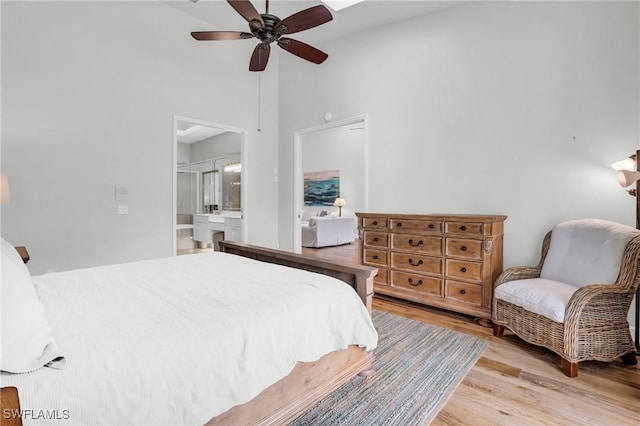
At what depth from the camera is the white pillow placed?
851 millimetres

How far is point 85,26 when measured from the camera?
322 cm

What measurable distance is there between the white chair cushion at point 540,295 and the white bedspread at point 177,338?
127cm

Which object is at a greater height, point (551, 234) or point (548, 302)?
point (551, 234)

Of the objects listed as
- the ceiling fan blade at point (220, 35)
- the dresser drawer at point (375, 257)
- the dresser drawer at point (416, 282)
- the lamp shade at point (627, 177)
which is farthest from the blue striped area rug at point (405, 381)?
the ceiling fan blade at point (220, 35)

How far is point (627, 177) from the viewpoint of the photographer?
2.27 m

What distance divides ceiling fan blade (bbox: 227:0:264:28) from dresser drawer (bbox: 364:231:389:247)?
7.37 feet

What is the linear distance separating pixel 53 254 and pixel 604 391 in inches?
177

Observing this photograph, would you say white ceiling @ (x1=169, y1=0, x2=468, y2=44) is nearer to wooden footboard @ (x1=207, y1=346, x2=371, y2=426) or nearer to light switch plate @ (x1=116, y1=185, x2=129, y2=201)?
light switch plate @ (x1=116, y1=185, x2=129, y2=201)

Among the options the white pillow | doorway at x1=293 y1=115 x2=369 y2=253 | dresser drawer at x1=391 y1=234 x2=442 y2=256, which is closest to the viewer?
the white pillow

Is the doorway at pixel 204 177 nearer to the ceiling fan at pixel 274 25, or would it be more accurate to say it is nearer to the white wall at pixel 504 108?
the white wall at pixel 504 108

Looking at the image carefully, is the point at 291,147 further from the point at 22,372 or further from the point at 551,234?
the point at 22,372

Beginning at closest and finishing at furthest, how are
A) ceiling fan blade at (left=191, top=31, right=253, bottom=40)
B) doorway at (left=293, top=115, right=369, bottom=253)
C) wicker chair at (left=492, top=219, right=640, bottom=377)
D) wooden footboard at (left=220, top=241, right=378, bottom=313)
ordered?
wooden footboard at (left=220, top=241, right=378, bottom=313) → wicker chair at (left=492, top=219, right=640, bottom=377) → ceiling fan blade at (left=191, top=31, right=253, bottom=40) → doorway at (left=293, top=115, right=369, bottom=253)

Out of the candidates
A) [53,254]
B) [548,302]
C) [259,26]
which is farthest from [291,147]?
[548,302]

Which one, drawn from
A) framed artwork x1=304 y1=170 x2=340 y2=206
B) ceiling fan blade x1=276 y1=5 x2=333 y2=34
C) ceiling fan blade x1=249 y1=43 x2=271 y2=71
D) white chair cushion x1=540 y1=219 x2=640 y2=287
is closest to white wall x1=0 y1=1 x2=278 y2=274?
ceiling fan blade x1=249 y1=43 x2=271 y2=71
